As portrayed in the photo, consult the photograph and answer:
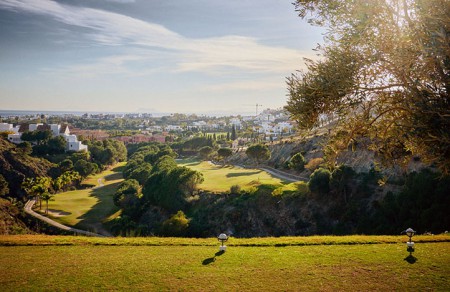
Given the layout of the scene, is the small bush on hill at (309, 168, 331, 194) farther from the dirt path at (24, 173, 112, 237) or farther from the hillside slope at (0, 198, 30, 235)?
the hillside slope at (0, 198, 30, 235)

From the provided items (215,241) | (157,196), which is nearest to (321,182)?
(157,196)

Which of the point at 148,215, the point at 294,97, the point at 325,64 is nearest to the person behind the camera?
the point at 325,64

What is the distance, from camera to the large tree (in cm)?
689

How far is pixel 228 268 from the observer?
970cm

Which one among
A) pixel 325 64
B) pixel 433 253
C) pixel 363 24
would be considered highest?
pixel 363 24

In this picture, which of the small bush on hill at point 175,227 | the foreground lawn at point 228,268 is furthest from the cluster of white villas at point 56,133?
the foreground lawn at point 228,268

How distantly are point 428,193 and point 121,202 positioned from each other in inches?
1347

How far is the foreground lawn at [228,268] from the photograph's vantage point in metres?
8.54

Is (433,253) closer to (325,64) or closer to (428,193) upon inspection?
(325,64)

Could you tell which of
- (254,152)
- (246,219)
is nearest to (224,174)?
(254,152)

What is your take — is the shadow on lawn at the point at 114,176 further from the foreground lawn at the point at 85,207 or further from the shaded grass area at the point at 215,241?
the shaded grass area at the point at 215,241

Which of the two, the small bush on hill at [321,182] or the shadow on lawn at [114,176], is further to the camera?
the shadow on lawn at [114,176]

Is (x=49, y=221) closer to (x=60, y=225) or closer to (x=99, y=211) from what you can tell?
(x=60, y=225)

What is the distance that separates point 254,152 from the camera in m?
57.2
